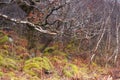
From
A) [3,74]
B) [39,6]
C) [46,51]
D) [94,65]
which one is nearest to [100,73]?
[94,65]

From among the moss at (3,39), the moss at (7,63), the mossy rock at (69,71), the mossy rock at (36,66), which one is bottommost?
the mossy rock at (69,71)

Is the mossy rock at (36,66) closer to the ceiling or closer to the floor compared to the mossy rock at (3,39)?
closer to the floor

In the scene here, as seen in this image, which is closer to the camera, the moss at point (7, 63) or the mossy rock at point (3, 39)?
the moss at point (7, 63)

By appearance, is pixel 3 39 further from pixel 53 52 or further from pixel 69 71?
pixel 69 71

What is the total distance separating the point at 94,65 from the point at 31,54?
4371 mm

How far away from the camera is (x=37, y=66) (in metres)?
12.8

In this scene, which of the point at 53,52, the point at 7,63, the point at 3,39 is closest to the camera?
the point at 7,63

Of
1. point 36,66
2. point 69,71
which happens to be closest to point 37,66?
point 36,66

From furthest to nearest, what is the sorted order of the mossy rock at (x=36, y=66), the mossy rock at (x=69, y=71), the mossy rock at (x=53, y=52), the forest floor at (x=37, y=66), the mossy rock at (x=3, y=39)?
the mossy rock at (x=53, y=52)
the mossy rock at (x=3, y=39)
the mossy rock at (x=69, y=71)
the mossy rock at (x=36, y=66)
the forest floor at (x=37, y=66)

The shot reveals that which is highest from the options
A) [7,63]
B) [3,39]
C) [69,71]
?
[3,39]

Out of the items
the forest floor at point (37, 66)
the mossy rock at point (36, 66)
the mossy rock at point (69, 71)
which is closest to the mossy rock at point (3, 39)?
the forest floor at point (37, 66)

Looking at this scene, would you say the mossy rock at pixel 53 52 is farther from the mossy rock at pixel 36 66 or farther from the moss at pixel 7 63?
the moss at pixel 7 63

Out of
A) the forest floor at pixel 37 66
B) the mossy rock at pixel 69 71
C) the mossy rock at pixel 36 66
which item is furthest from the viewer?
the mossy rock at pixel 69 71

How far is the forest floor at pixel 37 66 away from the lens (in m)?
12.0
